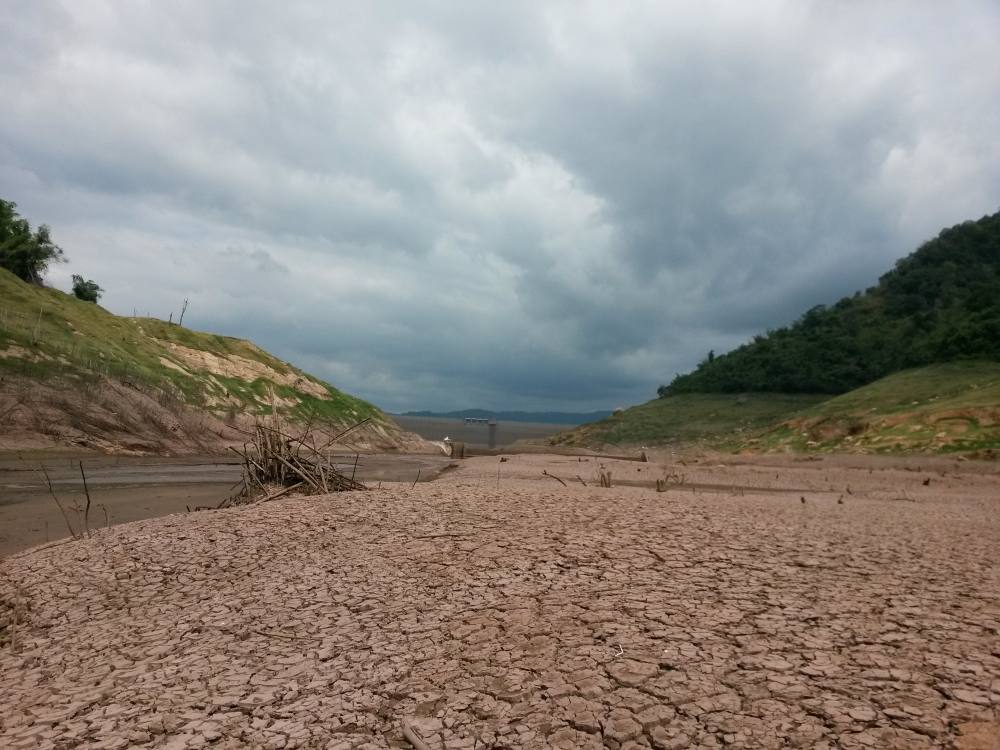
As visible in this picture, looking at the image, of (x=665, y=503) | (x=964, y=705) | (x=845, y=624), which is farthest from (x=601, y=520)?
(x=964, y=705)

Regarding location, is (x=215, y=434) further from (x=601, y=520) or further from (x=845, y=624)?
(x=845, y=624)

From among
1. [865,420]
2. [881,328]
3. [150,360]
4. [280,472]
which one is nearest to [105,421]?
[150,360]

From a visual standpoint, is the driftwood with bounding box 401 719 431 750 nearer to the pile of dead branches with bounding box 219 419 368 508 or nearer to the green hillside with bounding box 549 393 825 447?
the pile of dead branches with bounding box 219 419 368 508

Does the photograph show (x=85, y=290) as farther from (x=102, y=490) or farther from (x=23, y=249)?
(x=102, y=490)

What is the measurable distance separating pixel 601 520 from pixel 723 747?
12.4 feet

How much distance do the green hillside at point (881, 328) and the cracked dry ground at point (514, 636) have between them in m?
28.7

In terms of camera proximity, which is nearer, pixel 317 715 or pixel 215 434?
pixel 317 715

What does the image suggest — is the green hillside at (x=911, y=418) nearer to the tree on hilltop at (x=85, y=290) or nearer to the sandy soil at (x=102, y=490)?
the sandy soil at (x=102, y=490)

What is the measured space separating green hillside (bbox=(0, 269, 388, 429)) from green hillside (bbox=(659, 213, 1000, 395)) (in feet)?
79.7

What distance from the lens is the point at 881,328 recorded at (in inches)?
1555

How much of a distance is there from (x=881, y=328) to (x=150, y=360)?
40794mm

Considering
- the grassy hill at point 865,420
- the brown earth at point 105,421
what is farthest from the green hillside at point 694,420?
the brown earth at point 105,421

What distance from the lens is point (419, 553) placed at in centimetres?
548

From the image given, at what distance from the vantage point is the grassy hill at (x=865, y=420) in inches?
A: 714
